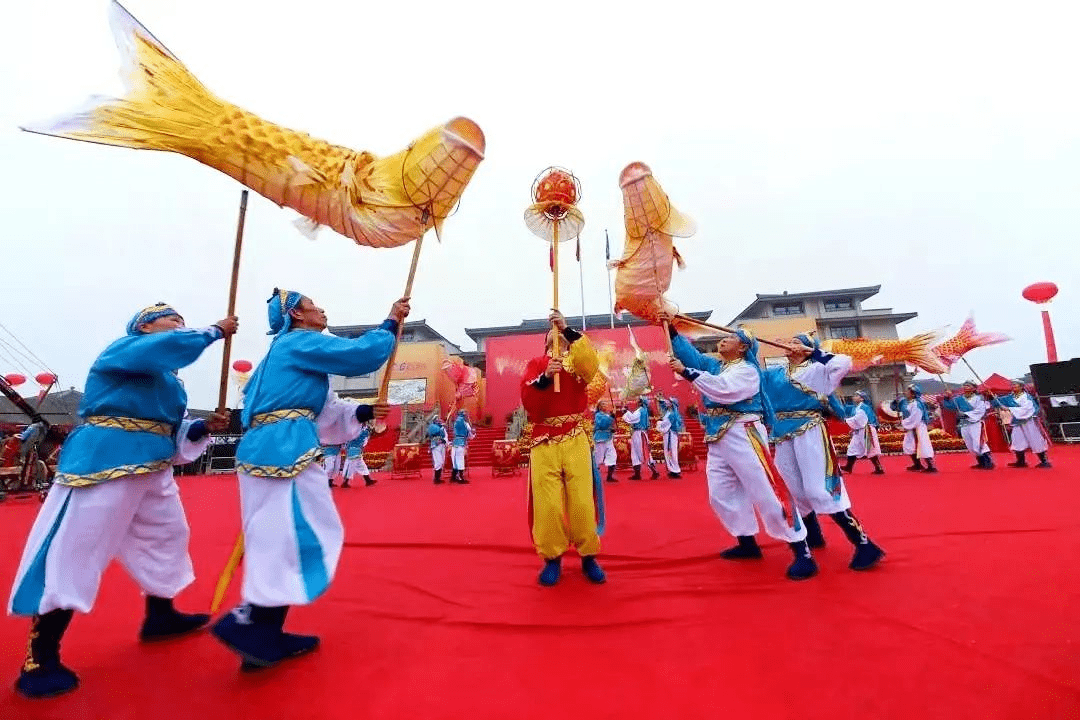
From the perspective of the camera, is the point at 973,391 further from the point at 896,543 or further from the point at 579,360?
the point at 579,360

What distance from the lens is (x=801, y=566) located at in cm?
303

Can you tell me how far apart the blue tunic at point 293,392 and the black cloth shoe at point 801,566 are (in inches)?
107

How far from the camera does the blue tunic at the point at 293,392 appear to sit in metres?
2.10

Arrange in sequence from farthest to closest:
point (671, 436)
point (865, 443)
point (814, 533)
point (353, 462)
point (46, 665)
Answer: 1. point (353, 462)
2. point (671, 436)
3. point (865, 443)
4. point (814, 533)
5. point (46, 665)

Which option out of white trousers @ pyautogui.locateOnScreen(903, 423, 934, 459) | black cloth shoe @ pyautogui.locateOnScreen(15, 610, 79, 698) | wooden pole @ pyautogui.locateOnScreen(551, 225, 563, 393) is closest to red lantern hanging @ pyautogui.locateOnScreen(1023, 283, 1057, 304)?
white trousers @ pyautogui.locateOnScreen(903, 423, 934, 459)

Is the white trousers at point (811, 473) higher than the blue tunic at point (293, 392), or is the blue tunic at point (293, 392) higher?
the blue tunic at point (293, 392)

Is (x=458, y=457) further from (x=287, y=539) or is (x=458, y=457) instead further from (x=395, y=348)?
(x=287, y=539)

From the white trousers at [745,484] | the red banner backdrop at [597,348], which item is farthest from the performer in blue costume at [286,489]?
the red banner backdrop at [597,348]

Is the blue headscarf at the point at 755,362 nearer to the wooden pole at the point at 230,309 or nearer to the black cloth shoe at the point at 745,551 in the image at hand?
the black cloth shoe at the point at 745,551

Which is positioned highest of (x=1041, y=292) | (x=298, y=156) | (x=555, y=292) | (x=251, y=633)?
(x=1041, y=292)

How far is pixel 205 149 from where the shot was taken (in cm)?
268

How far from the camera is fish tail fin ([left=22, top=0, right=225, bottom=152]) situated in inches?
91.2

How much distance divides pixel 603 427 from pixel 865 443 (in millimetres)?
5272

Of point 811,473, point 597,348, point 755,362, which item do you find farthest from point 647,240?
point 597,348
